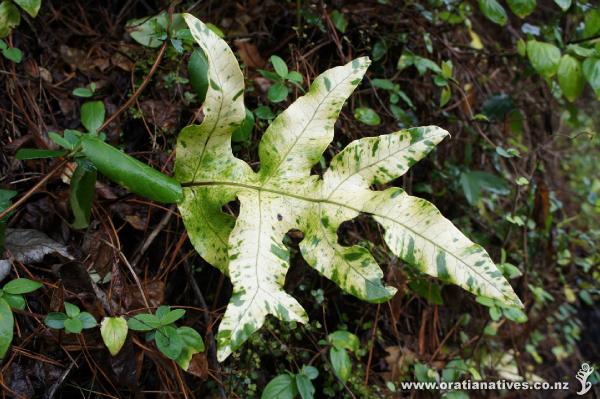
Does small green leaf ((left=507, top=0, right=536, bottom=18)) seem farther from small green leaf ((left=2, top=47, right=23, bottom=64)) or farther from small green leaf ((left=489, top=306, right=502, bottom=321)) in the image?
small green leaf ((left=2, top=47, right=23, bottom=64))

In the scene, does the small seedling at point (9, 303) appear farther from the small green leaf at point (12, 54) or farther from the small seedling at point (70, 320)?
the small green leaf at point (12, 54)

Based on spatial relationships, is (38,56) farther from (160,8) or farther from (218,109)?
(218,109)

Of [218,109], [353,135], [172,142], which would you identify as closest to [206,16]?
[172,142]

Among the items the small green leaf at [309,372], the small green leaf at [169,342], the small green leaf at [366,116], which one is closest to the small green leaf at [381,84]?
the small green leaf at [366,116]

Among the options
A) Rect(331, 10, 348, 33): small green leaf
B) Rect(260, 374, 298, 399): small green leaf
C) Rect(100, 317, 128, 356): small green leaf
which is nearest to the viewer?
Rect(100, 317, 128, 356): small green leaf

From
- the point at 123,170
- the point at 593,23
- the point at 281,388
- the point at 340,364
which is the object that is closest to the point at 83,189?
the point at 123,170

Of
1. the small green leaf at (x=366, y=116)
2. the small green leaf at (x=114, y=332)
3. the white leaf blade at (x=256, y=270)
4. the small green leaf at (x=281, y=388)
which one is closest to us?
the white leaf blade at (x=256, y=270)

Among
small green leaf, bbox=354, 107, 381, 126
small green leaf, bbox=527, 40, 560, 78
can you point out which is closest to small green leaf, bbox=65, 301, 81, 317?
small green leaf, bbox=354, 107, 381, 126
